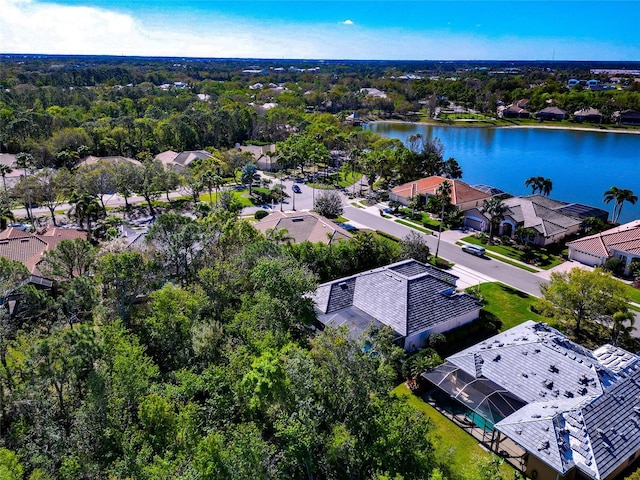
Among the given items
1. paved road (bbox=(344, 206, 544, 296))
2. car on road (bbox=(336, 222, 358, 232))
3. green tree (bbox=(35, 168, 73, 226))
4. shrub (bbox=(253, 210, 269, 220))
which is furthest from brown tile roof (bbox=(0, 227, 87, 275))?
paved road (bbox=(344, 206, 544, 296))

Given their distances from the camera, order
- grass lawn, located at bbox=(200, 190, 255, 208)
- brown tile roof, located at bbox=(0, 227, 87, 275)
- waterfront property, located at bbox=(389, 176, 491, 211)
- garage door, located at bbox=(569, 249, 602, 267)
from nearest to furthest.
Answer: brown tile roof, located at bbox=(0, 227, 87, 275)
garage door, located at bbox=(569, 249, 602, 267)
waterfront property, located at bbox=(389, 176, 491, 211)
grass lawn, located at bbox=(200, 190, 255, 208)

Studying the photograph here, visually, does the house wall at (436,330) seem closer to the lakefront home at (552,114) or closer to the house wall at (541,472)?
the house wall at (541,472)

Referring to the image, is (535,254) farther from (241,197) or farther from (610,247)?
(241,197)

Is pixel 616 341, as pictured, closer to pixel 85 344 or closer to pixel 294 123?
pixel 85 344

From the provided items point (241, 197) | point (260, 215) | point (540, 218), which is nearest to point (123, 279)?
point (260, 215)

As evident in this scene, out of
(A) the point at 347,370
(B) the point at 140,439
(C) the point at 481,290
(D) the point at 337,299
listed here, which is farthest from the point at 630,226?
(B) the point at 140,439

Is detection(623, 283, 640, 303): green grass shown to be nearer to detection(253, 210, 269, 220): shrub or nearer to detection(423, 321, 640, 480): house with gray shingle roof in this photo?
detection(423, 321, 640, 480): house with gray shingle roof

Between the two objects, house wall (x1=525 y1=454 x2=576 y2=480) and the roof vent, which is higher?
the roof vent
